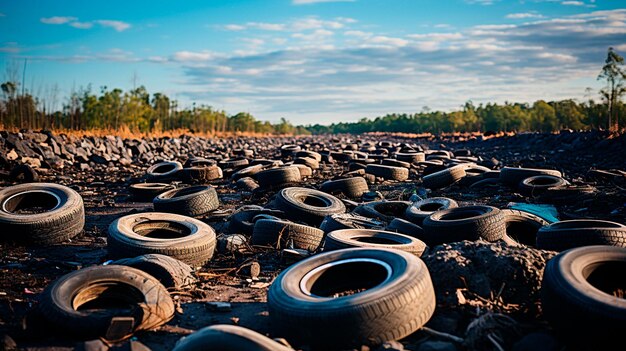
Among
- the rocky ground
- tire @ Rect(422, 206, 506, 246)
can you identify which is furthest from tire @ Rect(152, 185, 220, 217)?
tire @ Rect(422, 206, 506, 246)

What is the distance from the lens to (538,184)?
10219 mm

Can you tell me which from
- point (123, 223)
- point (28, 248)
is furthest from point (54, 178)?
point (123, 223)

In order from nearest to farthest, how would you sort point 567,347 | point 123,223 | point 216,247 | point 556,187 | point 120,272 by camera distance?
point 567,347 → point 120,272 → point 123,223 → point 216,247 → point 556,187

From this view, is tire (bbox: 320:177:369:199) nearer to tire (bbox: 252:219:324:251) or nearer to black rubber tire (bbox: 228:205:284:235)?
black rubber tire (bbox: 228:205:284:235)

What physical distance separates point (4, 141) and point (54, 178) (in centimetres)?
292

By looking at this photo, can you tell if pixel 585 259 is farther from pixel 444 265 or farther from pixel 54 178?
pixel 54 178

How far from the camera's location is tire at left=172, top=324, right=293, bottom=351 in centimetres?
269

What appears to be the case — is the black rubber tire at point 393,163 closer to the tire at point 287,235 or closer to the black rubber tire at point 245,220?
the black rubber tire at point 245,220

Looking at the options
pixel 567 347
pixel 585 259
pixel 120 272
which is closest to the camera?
pixel 567 347

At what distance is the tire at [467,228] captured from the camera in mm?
5590

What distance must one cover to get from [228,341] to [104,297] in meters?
1.74

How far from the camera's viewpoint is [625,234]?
16.7 feet

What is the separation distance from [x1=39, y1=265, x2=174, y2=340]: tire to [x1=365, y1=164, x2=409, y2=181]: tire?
9.90 meters

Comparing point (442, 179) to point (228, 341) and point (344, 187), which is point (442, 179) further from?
point (228, 341)
